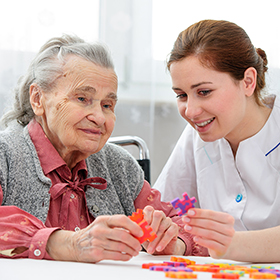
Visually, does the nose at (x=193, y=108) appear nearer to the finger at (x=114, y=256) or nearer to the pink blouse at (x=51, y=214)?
the pink blouse at (x=51, y=214)

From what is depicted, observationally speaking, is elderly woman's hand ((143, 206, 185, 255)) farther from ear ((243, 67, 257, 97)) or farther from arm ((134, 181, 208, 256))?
ear ((243, 67, 257, 97))

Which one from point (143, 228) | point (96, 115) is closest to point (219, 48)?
point (96, 115)

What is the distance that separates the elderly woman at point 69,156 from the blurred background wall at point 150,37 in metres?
1.23

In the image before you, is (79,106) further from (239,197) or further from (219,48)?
(239,197)

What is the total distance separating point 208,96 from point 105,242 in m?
0.70

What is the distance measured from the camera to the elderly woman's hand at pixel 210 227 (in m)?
1.07

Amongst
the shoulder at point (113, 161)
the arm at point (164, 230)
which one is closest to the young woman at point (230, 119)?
the arm at point (164, 230)

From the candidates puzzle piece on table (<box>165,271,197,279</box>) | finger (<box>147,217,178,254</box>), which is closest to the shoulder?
finger (<box>147,217,178,254</box>)

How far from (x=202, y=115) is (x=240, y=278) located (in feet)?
2.56

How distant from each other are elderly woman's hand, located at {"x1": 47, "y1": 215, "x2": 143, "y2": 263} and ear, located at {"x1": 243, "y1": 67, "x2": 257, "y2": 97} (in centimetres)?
80

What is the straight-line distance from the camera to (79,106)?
1.40 metres

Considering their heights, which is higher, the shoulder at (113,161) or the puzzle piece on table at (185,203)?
the puzzle piece on table at (185,203)

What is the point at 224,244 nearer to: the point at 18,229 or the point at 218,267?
the point at 218,267

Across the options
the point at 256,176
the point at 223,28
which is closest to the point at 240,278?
the point at 256,176
